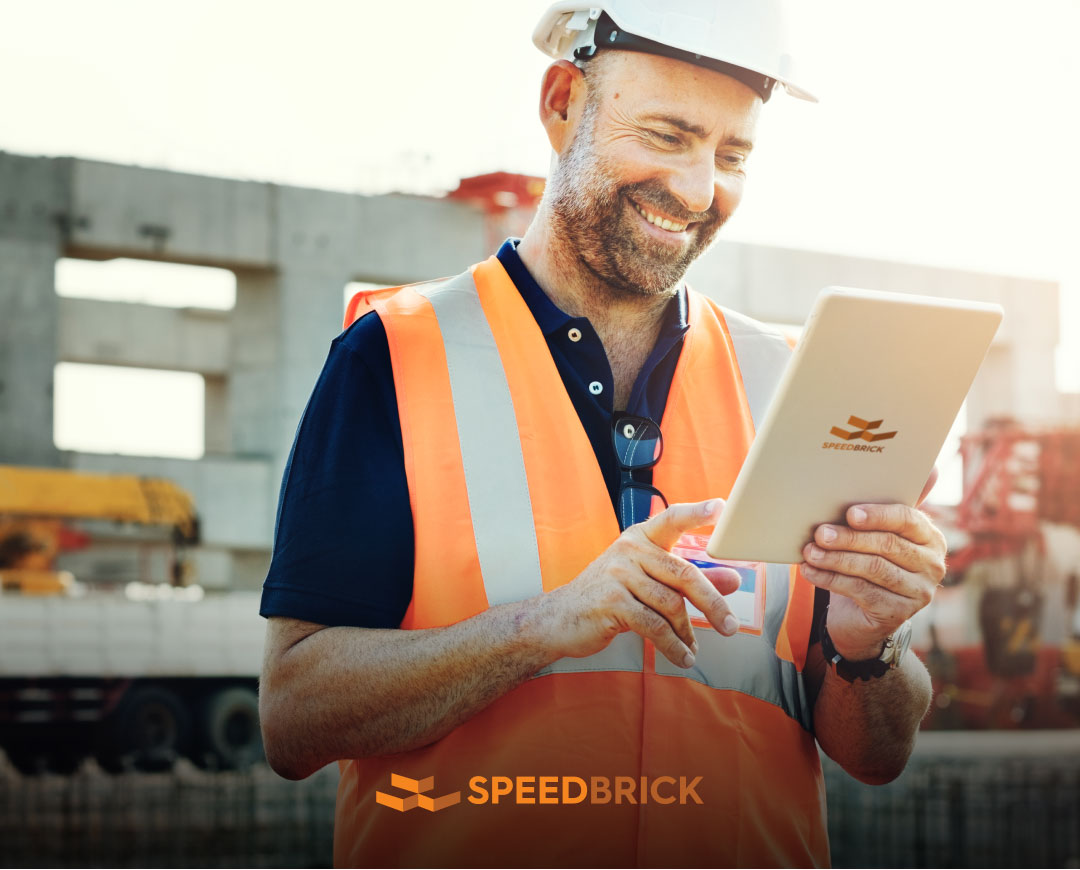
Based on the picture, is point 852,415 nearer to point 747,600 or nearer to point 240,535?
point 747,600

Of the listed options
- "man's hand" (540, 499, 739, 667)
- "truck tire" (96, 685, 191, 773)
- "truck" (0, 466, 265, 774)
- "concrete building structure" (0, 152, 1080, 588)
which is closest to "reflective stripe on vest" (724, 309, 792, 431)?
"man's hand" (540, 499, 739, 667)

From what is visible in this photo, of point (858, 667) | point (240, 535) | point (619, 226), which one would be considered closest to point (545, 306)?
point (619, 226)

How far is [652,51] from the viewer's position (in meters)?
2.05

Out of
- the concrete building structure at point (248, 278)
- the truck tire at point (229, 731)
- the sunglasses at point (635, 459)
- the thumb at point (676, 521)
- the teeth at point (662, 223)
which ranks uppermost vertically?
the concrete building structure at point (248, 278)

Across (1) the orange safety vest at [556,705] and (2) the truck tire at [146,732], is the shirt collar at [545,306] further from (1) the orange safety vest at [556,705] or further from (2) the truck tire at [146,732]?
(2) the truck tire at [146,732]

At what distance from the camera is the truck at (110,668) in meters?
13.7

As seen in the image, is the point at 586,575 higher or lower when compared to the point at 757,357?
lower

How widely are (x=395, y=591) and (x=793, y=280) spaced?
20.7m

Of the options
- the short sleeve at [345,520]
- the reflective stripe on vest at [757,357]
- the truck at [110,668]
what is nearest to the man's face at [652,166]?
the reflective stripe on vest at [757,357]

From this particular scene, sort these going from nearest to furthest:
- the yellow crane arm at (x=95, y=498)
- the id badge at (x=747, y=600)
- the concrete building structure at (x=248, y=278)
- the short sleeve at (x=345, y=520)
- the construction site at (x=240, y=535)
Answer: the short sleeve at (x=345, y=520) → the id badge at (x=747, y=600) → the construction site at (x=240, y=535) → the yellow crane arm at (x=95, y=498) → the concrete building structure at (x=248, y=278)

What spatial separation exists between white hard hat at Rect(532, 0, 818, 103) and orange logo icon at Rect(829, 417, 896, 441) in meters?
0.66

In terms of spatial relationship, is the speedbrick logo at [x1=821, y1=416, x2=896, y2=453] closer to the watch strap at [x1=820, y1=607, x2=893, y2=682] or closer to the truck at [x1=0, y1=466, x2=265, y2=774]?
the watch strap at [x1=820, y1=607, x2=893, y2=682]

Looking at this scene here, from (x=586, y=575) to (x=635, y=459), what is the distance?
0.35m

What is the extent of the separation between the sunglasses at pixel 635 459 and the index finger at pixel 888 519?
334 mm
